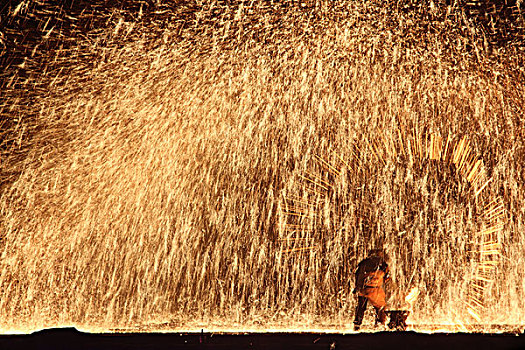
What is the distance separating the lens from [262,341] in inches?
184

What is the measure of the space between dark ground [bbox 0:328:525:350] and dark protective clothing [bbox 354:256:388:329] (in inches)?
98.5

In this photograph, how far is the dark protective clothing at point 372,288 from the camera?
7.05m

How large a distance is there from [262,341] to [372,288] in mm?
2725

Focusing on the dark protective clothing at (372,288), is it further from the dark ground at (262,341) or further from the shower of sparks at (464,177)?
the shower of sparks at (464,177)

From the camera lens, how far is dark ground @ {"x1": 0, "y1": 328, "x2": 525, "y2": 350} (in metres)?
4.50

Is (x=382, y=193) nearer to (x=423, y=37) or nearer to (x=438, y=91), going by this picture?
(x=438, y=91)

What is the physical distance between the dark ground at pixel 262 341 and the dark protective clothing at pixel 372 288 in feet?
8.20

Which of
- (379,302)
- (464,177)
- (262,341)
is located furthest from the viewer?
(464,177)

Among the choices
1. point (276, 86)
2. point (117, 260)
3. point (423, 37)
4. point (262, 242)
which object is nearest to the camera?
point (423, 37)

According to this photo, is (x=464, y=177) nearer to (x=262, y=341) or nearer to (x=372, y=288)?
(x=372, y=288)

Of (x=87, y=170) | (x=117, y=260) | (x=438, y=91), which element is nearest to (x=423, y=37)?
(x=438, y=91)

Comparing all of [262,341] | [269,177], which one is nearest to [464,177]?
[269,177]

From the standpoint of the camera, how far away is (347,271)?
44.0 feet

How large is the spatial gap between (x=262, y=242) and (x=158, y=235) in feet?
7.38
